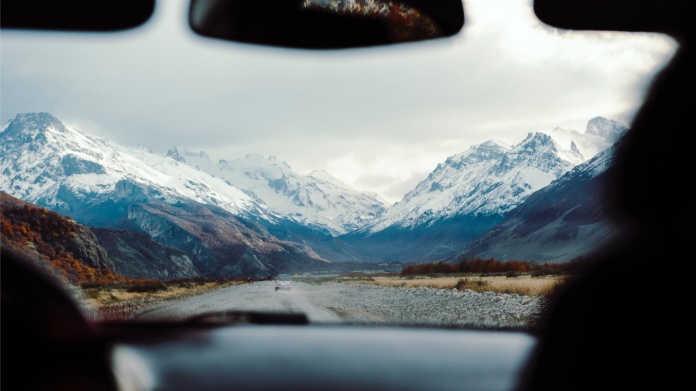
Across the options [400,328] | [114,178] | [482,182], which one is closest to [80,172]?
[114,178]

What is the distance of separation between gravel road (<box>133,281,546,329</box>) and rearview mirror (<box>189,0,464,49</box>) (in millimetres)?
1906

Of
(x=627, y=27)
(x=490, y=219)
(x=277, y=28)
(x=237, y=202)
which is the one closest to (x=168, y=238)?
(x=237, y=202)

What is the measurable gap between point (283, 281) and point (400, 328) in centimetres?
299

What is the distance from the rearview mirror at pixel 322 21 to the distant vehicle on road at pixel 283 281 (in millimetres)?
4277

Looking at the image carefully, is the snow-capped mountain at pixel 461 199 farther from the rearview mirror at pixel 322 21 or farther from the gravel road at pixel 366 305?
the rearview mirror at pixel 322 21

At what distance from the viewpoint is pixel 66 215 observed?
13.1ft

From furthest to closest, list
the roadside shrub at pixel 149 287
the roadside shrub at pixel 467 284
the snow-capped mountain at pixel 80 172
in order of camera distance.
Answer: the roadside shrub at pixel 467 284
the roadside shrub at pixel 149 287
the snow-capped mountain at pixel 80 172

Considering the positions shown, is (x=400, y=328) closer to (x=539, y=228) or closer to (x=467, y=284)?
(x=539, y=228)

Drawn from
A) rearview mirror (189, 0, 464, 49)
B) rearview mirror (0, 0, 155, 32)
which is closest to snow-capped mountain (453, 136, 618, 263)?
rearview mirror (189, 0, 464, 49)

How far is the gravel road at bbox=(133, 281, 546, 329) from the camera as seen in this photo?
412 centimetres

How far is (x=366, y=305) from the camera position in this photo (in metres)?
6.23

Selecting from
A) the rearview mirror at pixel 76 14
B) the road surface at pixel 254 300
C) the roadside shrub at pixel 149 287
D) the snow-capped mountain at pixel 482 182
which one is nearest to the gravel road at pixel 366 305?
the road surface at pixel 254 300

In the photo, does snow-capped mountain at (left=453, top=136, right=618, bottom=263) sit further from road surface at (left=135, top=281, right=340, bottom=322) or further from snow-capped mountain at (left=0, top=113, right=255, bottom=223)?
snow-capped mountain at (left=0, top=113, right=255, bottom=223)

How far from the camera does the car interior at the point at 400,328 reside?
1.47 m
